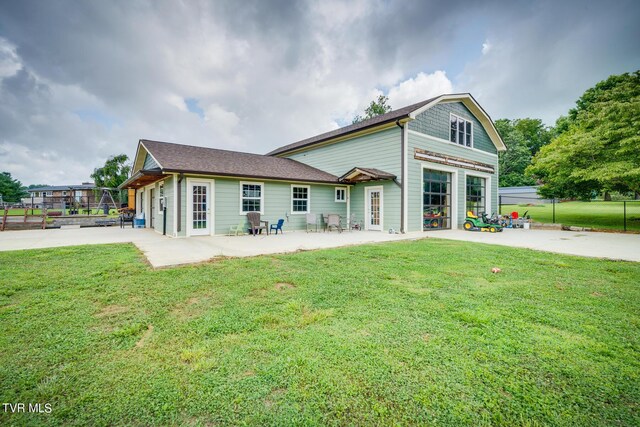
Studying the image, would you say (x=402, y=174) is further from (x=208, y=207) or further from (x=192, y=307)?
(x=192, y=307)

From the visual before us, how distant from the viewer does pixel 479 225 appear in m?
12.9

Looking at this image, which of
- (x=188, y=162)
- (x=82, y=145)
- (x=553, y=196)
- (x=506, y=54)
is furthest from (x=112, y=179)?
(x=553, y=196)

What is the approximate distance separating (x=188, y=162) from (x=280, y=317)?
9622 millimetres

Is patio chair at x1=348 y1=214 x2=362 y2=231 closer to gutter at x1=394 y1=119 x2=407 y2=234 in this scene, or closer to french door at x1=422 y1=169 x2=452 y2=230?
gutter at x1=394 y1=119 x2=407 y2=234

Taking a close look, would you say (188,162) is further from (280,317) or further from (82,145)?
(82,145)

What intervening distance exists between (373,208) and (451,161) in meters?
4.96

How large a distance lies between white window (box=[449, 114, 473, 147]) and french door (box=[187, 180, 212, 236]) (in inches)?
492

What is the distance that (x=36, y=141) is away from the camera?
29828 millimetres

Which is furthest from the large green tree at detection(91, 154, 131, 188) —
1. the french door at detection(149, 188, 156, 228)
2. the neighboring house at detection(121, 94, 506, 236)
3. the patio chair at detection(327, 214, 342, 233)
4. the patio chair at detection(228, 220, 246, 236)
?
the patio chair at detection(327, 214, 342, 233)

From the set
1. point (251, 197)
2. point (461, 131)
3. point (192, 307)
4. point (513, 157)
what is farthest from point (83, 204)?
point (513, 157)

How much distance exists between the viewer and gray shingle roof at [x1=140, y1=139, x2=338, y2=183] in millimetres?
10098

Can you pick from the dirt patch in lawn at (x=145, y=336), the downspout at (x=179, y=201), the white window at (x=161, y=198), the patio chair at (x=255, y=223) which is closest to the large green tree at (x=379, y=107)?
the patio chair at (x=255, y=223)

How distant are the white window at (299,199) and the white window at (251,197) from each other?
1638mm

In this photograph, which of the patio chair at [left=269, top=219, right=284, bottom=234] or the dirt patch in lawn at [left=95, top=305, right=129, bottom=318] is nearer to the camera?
the dirt patch in lawn at [left=95, top=305, right=129, bottom=318]
